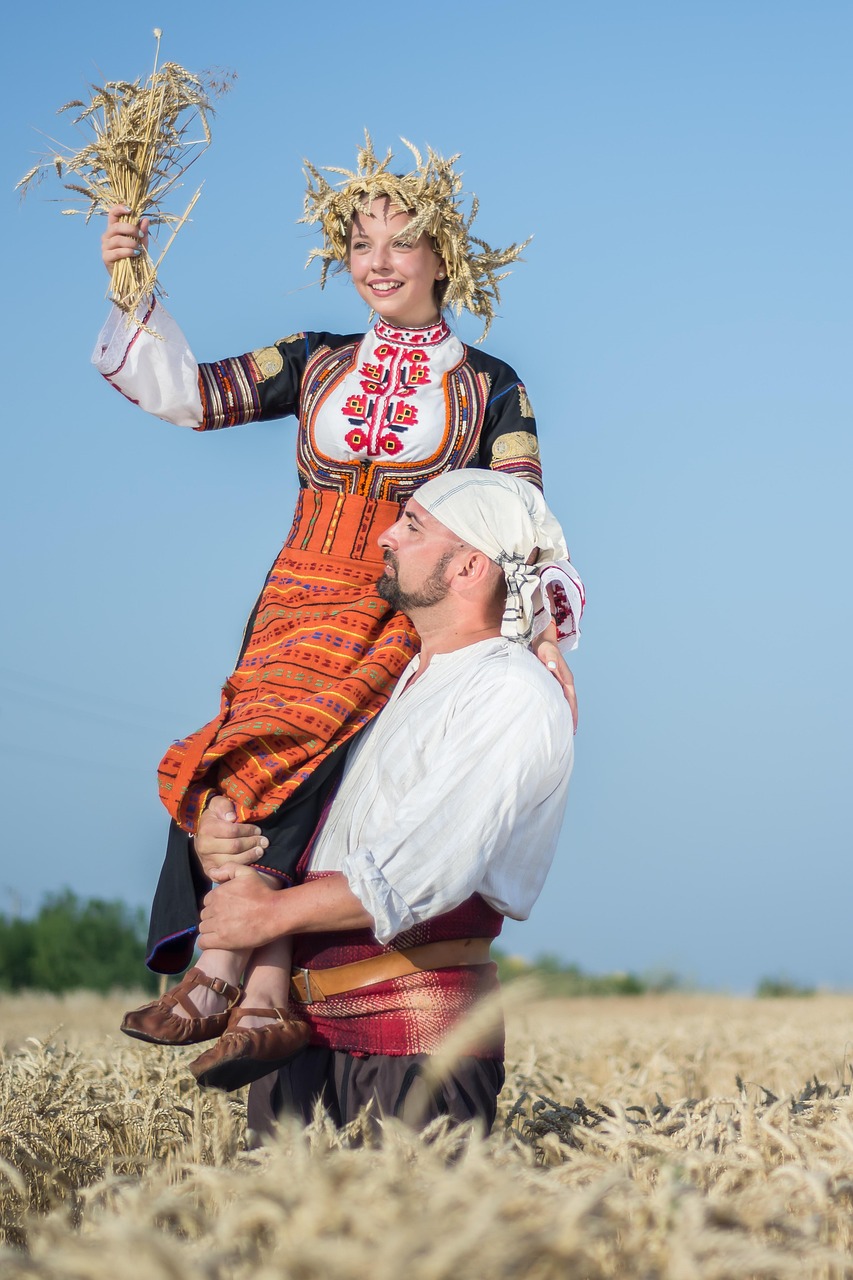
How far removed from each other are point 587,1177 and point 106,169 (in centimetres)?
367

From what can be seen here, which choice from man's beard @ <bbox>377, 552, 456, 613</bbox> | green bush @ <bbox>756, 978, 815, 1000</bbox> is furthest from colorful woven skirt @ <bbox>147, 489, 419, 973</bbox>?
green bush @ <bbox>756, 978, 815, 1000</bbox>

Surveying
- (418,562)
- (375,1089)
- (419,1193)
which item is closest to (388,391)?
(418,562)

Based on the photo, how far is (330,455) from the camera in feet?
15.9

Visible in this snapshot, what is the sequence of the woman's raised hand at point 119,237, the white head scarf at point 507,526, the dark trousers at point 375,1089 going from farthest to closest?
the woman's raised hand at point 119,237, the white head scarf at point 507,526, the dark trousers at point 375,1089

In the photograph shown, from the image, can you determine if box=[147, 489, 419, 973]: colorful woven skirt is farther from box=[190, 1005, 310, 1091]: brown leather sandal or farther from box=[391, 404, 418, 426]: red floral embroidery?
box=[190, 1005, 310, 1091]: brown leather sandal

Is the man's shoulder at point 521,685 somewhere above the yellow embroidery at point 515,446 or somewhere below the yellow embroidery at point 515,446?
below

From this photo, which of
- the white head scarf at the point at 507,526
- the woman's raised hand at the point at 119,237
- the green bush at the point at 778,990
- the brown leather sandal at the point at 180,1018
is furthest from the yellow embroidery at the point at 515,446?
the green bush at the point at 778,990

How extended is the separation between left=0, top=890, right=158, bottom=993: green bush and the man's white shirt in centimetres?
2154

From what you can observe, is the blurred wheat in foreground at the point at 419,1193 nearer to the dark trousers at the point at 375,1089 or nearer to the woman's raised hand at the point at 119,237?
the dark trousers at the point at 375,1089

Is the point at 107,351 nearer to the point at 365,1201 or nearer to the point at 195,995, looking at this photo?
the point at 195,995

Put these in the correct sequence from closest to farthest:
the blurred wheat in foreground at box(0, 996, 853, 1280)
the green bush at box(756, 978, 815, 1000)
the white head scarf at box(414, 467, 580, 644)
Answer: the blurred wheat in foreground at box(0, 996, 853, 1280) → the white head scarf at box(414, 467, 580, 644) → the green bush at box(756, 978, 815, 1000)

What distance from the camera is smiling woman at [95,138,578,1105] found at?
4.31m

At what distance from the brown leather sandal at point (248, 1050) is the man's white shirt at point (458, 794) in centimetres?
52

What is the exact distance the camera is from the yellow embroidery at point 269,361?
16.4 feet
